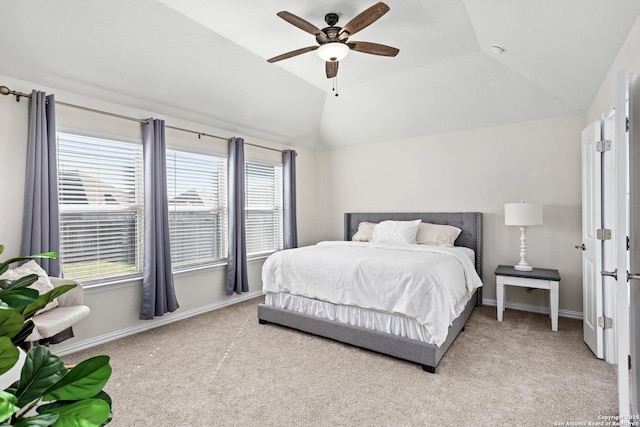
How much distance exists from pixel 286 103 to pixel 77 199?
2.67 m

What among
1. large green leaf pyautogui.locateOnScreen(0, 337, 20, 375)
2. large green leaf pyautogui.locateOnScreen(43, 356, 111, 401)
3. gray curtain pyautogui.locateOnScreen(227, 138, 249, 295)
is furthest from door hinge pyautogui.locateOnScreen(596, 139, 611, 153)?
gray curtain pyautogui.locateOnScreen(227, 138, 249, 295)

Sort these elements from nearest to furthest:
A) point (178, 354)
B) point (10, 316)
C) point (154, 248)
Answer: point (10, 316), point (178, 354), point (154, 248)

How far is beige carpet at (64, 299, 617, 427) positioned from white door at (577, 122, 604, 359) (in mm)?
199

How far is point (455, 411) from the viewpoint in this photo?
2.11 metres

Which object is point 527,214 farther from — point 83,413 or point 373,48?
point 83,413

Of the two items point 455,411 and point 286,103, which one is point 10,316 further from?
point 286,103

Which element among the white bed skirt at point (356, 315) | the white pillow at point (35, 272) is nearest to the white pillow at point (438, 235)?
the white bed skirt at point (356, 315)

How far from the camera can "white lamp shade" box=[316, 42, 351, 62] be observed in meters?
2.56

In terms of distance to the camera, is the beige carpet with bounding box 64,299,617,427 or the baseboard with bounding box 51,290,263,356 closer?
the beige carpet with bounding box 64,299,617,427

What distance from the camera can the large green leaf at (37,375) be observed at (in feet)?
1.77

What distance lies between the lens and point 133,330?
351 cm

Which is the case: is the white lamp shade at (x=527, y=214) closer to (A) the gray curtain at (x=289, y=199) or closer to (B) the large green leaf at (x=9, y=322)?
(A) the gray curtain at (x=289, y=199)

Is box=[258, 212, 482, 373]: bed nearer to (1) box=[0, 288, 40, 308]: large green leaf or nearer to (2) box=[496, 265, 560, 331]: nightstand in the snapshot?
(2) box=[496, 265, 560, 331]: nightstand

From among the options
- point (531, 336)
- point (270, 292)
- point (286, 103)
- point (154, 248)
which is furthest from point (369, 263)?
point (286, 103)
